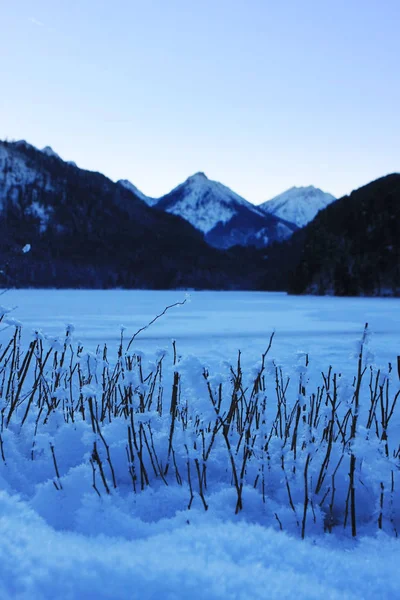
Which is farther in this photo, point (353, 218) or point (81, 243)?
point (81, 243)

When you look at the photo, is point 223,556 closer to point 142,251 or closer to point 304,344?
point 304,344

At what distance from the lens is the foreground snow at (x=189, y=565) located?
168 cm

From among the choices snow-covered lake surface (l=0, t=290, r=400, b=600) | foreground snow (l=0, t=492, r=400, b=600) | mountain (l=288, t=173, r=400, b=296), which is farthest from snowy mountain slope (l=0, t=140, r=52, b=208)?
foreground snow (l=0, t=492, r=400, b=600)

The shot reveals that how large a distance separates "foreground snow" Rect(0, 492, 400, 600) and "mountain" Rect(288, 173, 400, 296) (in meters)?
80.6

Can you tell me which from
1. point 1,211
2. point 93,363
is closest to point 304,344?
point 93,363

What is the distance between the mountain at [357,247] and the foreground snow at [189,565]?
264 feet

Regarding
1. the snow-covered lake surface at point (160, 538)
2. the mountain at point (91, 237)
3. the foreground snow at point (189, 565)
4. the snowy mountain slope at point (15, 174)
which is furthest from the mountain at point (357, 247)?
the snowy mountain slope at point (15, 174)

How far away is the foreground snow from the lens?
1.68 metres

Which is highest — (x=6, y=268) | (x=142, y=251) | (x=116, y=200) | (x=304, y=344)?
(x=116, y=200)

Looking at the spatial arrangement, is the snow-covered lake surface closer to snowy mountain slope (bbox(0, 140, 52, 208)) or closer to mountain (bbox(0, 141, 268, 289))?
mountain (bbox(0, 141, 268, 289))

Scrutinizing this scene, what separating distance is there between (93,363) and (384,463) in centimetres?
217

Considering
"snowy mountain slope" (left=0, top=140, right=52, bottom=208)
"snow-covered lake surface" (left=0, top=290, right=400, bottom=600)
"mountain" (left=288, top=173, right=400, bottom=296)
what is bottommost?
"snow-covered lake surface" (left=0, top=290, right=400, bottom=600)

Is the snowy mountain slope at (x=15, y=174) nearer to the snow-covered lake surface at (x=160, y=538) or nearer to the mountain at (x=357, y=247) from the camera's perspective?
the mountain at (x=357, y=247)

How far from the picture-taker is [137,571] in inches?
69.2
